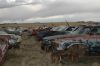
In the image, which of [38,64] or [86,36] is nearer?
[38,64]

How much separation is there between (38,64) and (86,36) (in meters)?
3.11

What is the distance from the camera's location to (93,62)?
1473 centimetres

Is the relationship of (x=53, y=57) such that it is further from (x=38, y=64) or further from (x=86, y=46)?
(x=86, y=46)

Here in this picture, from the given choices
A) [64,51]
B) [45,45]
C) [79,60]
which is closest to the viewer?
[64,51]

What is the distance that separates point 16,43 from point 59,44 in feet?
18.8

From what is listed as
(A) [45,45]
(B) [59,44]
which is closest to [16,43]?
(A) [45,45]

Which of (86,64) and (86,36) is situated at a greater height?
(86,36)

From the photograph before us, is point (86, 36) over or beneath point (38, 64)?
over

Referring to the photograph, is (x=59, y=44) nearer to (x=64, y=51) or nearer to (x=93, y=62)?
(x=64, y=51)

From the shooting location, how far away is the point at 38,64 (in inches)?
555

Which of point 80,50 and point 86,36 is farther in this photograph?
point 86,36

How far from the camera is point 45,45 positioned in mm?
18906

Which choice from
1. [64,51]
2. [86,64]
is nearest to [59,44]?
[64,51]

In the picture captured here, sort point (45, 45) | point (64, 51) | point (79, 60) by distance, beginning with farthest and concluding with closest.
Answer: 1. point (45, 45)
2. point (79, 60)
3. point (64, 51)
